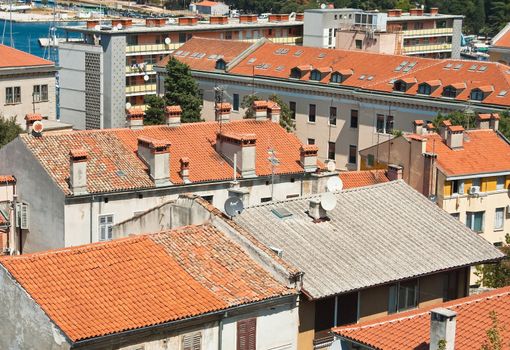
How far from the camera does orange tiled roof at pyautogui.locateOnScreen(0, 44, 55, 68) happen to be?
76250mm

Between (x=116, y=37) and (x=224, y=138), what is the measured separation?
55.9 m

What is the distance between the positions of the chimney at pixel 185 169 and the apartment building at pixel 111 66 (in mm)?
55842

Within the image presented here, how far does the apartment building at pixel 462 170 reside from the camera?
46.8 metres

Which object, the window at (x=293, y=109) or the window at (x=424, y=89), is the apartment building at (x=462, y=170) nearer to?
the window at (x=424, y=89)

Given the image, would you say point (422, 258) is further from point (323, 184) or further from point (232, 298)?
point (323, 184)

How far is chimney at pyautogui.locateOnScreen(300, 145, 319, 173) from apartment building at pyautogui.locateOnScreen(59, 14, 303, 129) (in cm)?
5357

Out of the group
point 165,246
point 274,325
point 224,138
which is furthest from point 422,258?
point 224,138

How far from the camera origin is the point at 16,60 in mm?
77125

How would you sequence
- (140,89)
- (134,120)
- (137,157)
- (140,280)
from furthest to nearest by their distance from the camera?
(140,89) → (134,120) → (137,157) → (140,280)

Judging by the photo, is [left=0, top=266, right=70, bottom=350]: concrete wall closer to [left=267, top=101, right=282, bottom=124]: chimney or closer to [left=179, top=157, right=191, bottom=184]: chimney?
[left=179, top=157, right=191, bottom=184]: chimney

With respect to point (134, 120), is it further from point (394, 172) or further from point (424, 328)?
point (424, 328)

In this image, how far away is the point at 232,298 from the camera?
25703 millimetres

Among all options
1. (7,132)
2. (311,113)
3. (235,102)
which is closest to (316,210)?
(7,132)

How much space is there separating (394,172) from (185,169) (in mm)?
8103
